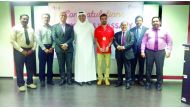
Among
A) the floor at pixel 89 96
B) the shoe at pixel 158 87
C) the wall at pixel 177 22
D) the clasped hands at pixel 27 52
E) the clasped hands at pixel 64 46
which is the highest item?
the wall at pixel 177 22

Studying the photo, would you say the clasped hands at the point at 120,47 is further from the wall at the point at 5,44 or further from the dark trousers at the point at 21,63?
the wall at the point at 5,44

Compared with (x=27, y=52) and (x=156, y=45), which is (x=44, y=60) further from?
(x=156, y=45)

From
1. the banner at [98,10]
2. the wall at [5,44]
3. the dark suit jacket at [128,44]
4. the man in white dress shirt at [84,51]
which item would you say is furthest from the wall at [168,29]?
the dark suit jacket at [128,44]

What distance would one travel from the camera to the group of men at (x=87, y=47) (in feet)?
14.8

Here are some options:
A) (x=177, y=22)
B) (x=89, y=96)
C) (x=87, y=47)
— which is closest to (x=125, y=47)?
(x=87, y=47)

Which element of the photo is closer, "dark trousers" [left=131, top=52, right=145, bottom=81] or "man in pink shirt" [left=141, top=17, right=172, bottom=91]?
"man in pink shirt" [left=141, top=17, right=172, bottom=91]

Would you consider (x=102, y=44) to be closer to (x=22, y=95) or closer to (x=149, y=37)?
(x=149, y=37)

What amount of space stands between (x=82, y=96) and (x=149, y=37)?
150cm

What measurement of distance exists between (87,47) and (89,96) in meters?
1.00

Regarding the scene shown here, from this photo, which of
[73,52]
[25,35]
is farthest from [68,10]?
[25,35]

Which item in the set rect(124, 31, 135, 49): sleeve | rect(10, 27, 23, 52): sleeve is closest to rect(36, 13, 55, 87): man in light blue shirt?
rect(10, 27, 23, 52): sleeve

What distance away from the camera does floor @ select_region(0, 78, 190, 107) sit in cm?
404

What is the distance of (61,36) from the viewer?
190 inches

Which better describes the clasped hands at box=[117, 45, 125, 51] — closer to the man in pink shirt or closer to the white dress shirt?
the man in pink shirt
